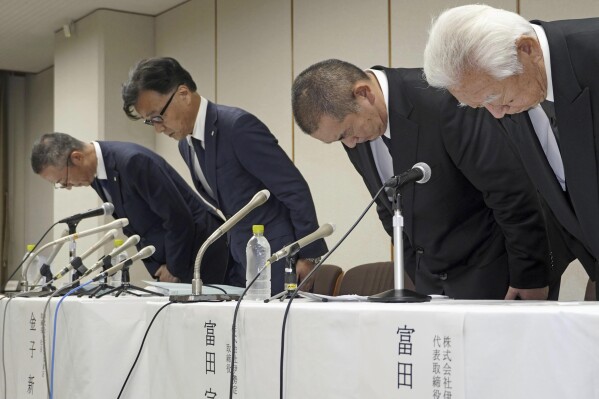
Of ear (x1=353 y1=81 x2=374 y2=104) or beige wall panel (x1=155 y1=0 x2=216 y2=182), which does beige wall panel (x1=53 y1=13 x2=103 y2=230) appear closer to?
beige wall panel (x1=155 y1=0 x2=216 y2=182)

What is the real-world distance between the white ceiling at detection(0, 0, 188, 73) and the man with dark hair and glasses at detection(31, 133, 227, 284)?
129 inches

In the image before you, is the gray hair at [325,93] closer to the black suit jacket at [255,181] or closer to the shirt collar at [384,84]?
the shirt collar at [384,84]

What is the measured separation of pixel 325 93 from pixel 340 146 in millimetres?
3161

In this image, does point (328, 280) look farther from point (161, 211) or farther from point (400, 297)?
point (400, 297)

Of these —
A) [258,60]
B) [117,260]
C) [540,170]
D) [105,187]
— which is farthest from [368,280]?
[258,60]

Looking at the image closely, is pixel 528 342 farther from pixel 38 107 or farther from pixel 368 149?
pixel 38 107

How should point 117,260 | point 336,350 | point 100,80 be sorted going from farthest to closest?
1. point 100,80
2. point 117,260
3. point 336,350

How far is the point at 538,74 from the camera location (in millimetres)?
2004

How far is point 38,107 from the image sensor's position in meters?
9.76

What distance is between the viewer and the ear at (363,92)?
8.59ft

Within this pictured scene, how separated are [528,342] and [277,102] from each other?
4964 mm

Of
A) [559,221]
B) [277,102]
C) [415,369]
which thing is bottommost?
[415,369]

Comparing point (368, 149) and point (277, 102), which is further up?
point (277, 102)

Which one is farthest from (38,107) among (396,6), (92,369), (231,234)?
(92,369)
